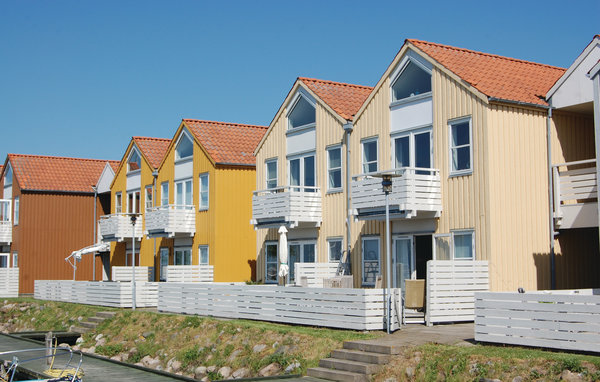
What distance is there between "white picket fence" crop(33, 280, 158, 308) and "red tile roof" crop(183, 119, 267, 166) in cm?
649

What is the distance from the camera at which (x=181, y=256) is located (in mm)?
35594

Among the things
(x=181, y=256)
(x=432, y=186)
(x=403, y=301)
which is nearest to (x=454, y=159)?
(x=432, y=186)

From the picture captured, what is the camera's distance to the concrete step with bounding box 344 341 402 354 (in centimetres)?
1517

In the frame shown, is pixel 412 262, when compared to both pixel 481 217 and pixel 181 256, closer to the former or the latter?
pixel 481 217

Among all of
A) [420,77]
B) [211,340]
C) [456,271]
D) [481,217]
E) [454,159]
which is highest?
[420,77]

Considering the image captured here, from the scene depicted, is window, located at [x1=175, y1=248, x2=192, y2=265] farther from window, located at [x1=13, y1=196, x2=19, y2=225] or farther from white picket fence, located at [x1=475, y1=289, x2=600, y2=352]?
white picket fence, located at [x1=475, y1=289, x2=600, y2=352]

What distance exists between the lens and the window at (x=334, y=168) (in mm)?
26734

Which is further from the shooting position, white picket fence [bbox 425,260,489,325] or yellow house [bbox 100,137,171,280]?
yellow house [bbox 100,137,171,280]

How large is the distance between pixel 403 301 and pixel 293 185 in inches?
413

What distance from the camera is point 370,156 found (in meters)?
25.3

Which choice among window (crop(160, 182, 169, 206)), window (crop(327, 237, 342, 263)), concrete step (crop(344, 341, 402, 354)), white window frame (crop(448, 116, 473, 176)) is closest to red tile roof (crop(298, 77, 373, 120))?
window (crop(327, 237, 342, 263))

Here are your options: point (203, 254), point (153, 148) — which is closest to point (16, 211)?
point (153, 148)

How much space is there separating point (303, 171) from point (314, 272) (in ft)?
13.7

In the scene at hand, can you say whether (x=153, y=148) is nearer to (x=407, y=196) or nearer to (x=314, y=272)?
(x=314, y=272)
